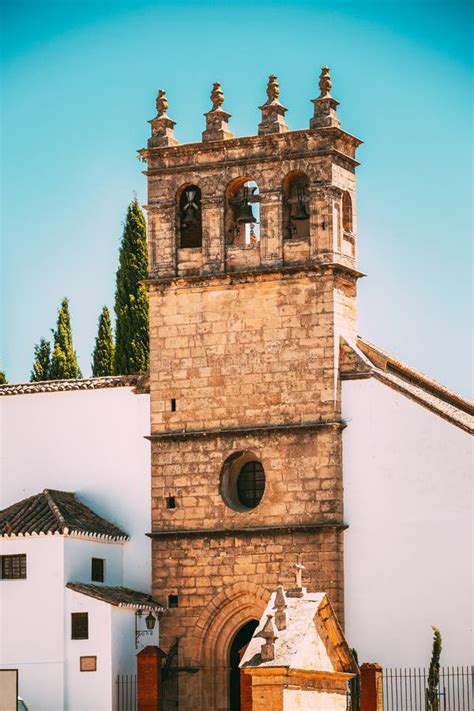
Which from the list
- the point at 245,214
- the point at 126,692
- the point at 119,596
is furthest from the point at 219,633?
the point at 245,214

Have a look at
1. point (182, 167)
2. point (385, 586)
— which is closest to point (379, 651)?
point (385, 586)

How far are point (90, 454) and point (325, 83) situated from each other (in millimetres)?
9832

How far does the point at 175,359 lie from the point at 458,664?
30.5 feet

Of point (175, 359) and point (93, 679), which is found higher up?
point (175, 359)

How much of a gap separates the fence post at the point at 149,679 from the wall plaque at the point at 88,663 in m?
0.97

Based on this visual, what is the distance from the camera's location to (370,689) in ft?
130

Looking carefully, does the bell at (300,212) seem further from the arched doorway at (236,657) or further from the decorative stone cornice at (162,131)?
the arched doorway at (236,657)

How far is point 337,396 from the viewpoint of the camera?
4266 cm

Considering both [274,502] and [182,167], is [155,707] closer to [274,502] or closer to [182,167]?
[274,502]

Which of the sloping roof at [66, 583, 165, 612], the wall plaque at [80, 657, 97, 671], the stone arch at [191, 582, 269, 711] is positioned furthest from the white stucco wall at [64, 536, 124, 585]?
the stone arch at [191, 582, 269, 711]

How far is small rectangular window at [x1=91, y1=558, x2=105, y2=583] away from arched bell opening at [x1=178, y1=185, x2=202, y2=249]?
7281 mm

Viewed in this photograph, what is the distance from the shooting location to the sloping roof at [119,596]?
41.7m

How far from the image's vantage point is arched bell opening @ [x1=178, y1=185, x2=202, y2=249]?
44.7 metres

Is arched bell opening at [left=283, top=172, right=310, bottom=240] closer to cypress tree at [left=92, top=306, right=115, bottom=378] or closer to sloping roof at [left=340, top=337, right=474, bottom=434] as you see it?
sloping roof at [left=340, top=337, right=474, bottom=434]
